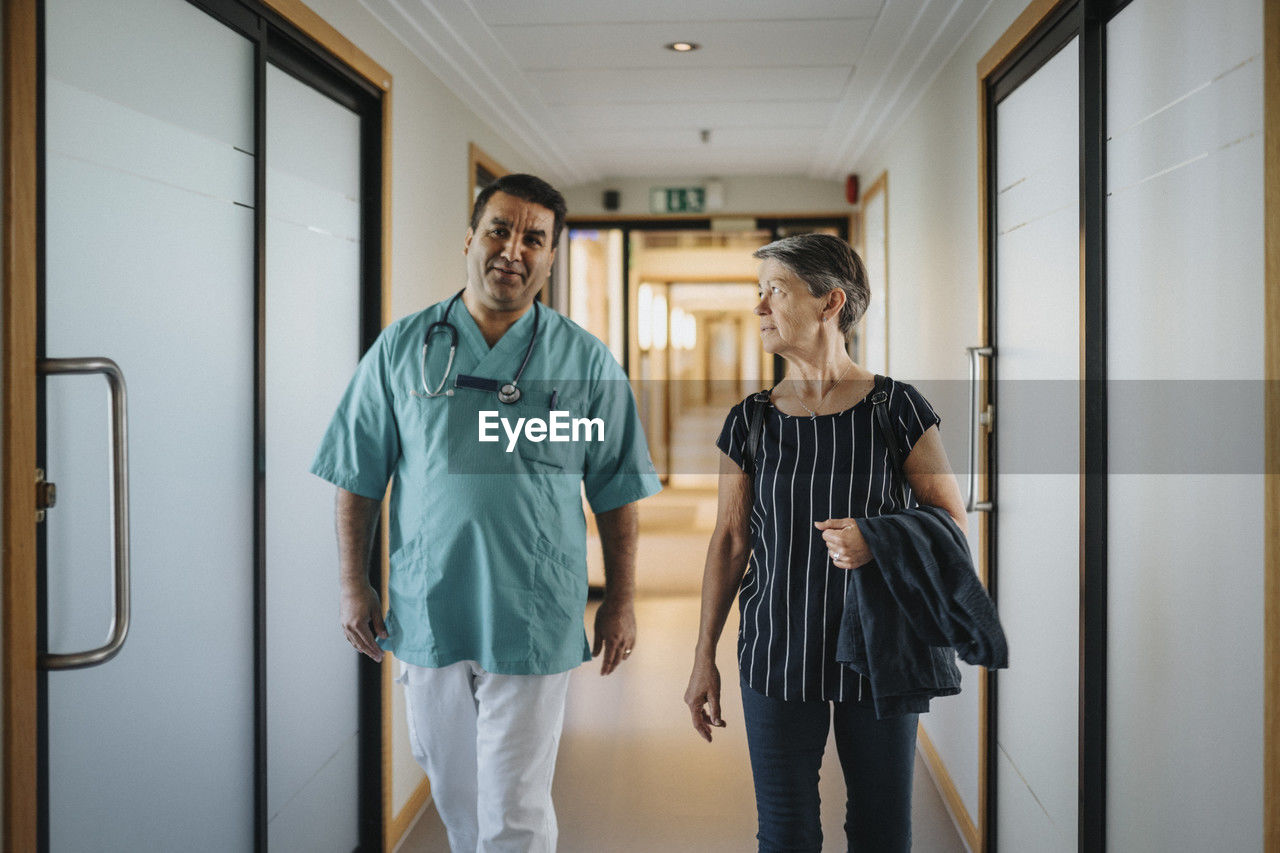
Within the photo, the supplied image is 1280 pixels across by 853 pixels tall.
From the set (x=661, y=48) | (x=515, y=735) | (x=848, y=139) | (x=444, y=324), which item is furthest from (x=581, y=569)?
(x=848, y=139)

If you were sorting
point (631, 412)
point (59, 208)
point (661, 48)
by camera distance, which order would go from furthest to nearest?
point (661, 48) < point (631, 412) < point (59, 208)

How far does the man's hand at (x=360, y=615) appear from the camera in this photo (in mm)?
1785

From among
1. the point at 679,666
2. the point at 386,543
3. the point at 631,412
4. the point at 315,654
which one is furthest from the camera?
the point at 679,666

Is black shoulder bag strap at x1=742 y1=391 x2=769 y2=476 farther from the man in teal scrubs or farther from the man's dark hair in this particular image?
the man's dark hair

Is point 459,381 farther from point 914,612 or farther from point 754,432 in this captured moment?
point 914,612

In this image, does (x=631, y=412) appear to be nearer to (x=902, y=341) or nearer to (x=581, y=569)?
(x=581, y=569)

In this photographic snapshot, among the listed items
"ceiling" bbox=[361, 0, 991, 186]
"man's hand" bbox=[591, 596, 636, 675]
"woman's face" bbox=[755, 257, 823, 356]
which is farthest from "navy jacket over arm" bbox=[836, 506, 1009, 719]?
"ceiling" bbox=[361, 0, 991, 186]

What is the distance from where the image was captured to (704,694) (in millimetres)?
1583

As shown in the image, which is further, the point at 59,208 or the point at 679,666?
the point at 679,666

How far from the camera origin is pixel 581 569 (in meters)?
1.83

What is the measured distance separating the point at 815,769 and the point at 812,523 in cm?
40

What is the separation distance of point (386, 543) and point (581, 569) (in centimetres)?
96

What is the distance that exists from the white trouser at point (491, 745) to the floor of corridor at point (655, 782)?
88 centimetres

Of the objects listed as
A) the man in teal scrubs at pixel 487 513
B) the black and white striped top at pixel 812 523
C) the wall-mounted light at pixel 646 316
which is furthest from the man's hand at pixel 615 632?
the wall-mounted light at pixel 646 316
